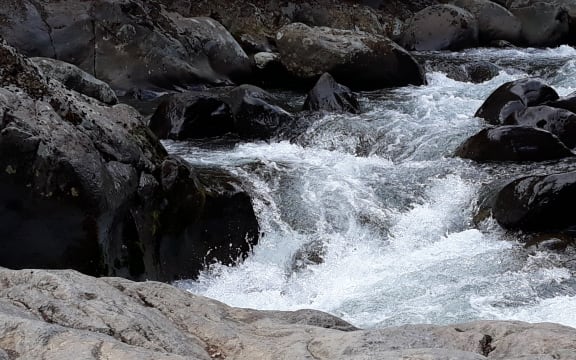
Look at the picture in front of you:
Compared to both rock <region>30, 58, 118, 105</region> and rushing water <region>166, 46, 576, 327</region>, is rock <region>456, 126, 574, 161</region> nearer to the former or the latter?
rushing water <region>166, 46, 576, 327</region>

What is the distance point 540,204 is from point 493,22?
528 inches

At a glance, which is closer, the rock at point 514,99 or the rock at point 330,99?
the rock at point 514,99

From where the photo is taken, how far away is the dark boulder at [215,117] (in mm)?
10659

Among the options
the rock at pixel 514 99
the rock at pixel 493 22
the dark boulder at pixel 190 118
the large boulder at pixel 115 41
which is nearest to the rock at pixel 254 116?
the dark boulder at pixel 190 118

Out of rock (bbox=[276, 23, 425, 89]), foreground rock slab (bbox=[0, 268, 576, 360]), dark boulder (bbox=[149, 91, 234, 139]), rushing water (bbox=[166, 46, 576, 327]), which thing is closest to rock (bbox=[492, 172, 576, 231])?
rushing water (bbox=[166, 46, 576, 327])

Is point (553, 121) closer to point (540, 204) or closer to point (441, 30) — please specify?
point (540, 204)

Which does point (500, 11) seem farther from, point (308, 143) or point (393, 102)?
point (308, 143)

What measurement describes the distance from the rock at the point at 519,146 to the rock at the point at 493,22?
10.6 metres

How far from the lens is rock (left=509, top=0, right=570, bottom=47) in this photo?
19.7 m

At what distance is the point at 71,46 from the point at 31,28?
0.79 meters

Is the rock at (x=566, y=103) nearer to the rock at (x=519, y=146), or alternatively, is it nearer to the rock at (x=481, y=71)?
the rock at (x=519, y=146)

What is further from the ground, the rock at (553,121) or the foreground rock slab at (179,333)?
the foreground rock slab at (179,333)

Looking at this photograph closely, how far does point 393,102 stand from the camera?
12.9 meters

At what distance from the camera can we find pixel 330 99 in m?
11.9
